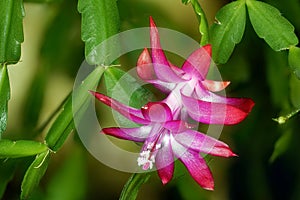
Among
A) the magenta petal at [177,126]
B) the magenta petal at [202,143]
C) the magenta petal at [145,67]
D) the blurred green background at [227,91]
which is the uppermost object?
the magenta petal at [145,67]

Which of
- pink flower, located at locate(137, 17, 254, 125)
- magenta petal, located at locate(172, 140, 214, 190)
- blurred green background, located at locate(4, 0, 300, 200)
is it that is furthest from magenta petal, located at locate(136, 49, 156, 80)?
blurred green background, located at locate(4, 0, 300, 200)

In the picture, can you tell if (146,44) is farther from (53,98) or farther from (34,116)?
(53,98)

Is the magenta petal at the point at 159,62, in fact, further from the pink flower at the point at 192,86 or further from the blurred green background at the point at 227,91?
the blurred green background at the point at 227,91

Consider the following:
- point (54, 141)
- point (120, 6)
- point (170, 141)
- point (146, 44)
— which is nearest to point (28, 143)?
point (54, 141)

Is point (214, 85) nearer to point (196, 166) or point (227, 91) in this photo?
point (196, 166)

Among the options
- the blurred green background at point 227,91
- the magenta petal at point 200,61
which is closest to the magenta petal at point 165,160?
the magenta petal at point 200,61

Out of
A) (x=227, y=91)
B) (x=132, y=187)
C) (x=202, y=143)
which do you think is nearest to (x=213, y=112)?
(x=202, y=143)

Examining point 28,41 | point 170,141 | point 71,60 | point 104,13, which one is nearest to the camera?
point 170,141
